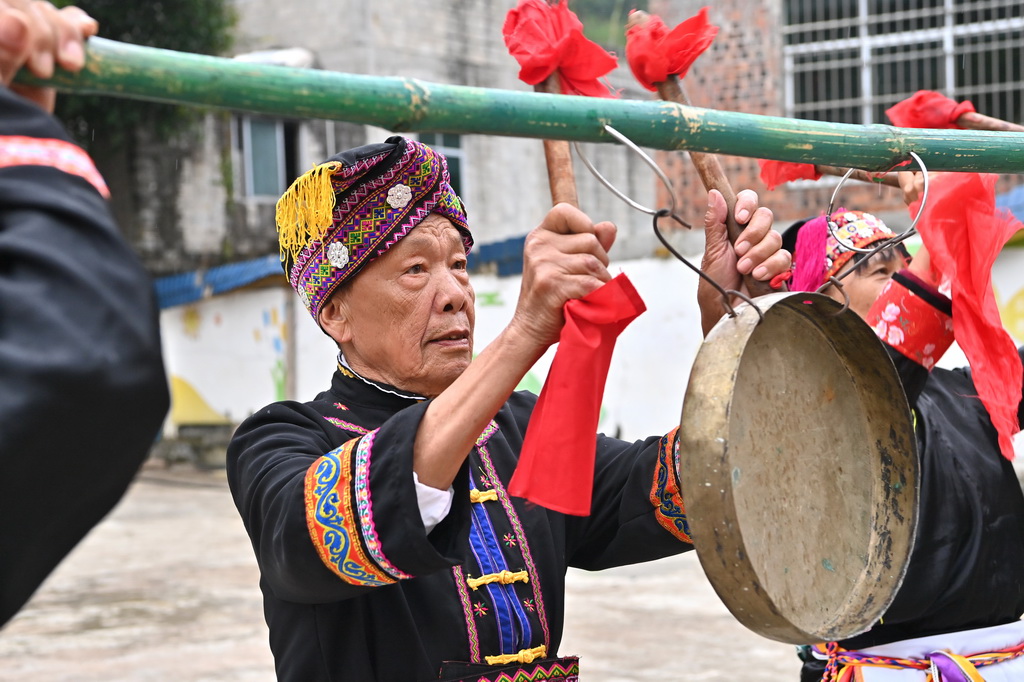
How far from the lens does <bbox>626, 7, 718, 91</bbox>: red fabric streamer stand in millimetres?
1645

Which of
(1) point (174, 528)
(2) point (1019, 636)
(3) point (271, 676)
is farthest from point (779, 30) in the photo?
(2) point (1019, 636)

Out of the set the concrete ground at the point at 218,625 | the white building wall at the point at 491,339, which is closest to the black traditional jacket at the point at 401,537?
the concrete ground at the point at 218,625

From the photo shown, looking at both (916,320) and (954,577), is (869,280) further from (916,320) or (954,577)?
(954,577)

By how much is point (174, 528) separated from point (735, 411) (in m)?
9.55

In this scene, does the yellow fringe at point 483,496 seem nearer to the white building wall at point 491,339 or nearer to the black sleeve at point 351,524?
the black sleeve at point 351,524

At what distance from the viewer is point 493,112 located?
4.47 feet

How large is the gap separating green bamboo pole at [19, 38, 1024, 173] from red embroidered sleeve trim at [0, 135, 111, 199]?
11 centimetres

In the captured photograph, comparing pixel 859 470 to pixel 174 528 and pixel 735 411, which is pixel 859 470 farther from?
pixel 174 528

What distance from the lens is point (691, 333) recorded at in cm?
976

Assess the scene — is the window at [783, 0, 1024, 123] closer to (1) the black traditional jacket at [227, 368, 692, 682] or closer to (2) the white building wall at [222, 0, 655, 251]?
(2) the white building wall at [222, 0, 655, 251]

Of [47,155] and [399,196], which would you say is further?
[399,196]

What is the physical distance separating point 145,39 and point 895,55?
940cm

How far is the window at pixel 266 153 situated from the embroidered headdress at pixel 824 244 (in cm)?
1341

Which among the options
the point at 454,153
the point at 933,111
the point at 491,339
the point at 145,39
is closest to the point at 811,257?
the point at 933,111
